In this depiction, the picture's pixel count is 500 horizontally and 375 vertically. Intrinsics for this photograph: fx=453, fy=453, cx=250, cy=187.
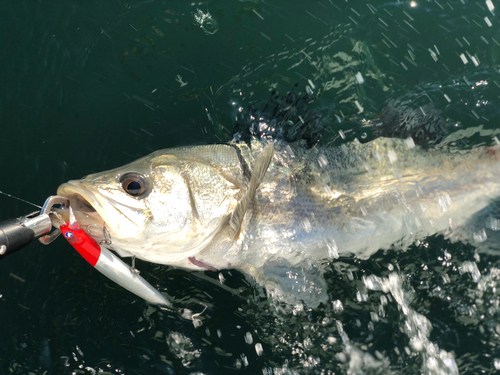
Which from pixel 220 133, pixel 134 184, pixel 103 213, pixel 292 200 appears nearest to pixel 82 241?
pixel 103 213

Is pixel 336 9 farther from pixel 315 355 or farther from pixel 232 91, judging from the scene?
pixel 315 355

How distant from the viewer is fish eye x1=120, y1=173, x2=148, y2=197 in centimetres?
288

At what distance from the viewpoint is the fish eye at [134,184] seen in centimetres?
288

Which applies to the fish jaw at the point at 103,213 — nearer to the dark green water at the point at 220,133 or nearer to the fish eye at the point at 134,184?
the fish eye at the point at 134,184

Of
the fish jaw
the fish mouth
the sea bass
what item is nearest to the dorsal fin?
the sea bass

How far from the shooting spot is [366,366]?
333 centimetres

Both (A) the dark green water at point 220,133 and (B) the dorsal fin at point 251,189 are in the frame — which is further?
(A) the dark green water at point 220,133

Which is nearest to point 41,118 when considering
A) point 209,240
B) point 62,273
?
point 62,273

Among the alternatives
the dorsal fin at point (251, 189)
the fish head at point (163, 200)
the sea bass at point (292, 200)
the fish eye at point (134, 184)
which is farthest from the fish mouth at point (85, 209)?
the dorsal fin at point (251, 189)

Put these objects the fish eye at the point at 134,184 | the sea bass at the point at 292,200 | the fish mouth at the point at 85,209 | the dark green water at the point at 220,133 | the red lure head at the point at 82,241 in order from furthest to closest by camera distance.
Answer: the dark green water at the point at 220,133 < the sea bass at the point at 292,200 < the fish eye at the point at 134,184 < the fish mouth at the point at 85,209 < the red lure head at the point at 82,241

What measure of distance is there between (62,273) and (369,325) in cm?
243

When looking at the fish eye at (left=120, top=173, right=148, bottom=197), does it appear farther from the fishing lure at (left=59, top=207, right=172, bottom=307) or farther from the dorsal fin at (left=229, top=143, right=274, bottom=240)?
the dorsal fin at (left=229, top=143, right=274, bottom=240)

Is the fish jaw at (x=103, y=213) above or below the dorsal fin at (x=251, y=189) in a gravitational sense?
above

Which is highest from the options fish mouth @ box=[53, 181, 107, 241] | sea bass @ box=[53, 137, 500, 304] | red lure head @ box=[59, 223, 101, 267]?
fish mouth @ box=[53, 181, 107, 241]
